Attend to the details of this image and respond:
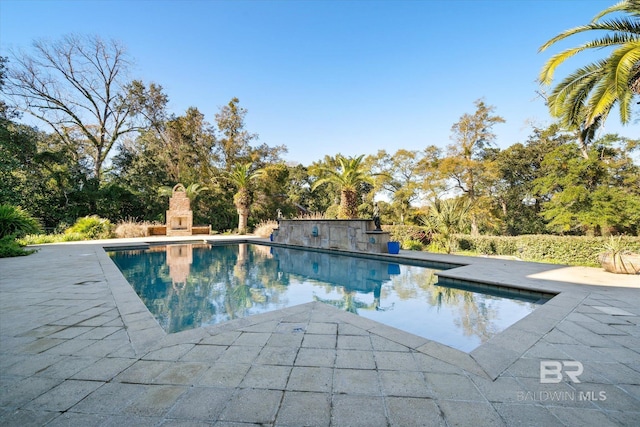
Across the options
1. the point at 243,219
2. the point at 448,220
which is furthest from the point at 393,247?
the point at 243,219

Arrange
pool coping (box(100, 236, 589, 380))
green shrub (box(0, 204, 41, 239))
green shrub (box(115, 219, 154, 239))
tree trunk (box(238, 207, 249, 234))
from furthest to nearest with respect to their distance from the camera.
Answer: tree trunk (box(238, 207, 249, 234))
green shrub (box(115, 219, 154, 239))
green shrub (box(0, 204, 41, 239))
pool coping (box(100, 236, 589, 380))

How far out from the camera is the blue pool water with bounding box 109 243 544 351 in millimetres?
3953

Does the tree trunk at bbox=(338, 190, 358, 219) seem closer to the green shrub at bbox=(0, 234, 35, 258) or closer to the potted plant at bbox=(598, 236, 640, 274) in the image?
the potted plant at bbox=(598, 236, 640, 274)

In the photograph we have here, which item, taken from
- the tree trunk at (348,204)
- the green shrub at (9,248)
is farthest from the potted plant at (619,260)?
the green shrub at (9,248)

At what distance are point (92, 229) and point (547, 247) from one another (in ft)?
64.1

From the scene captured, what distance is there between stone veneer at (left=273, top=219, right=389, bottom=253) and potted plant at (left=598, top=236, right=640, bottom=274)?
5.50 meters

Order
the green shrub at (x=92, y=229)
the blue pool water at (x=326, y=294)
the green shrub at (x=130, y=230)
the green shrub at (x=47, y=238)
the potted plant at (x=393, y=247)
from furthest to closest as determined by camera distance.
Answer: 1. the green shrub at (x=130, y=230)
2. the green shrub at (x=92, y=229)
3. the green shrub at (x=47, y=238)
4. the potted plant at (x=393, y=247)
5. the blue pool water at (x=326, y=294)

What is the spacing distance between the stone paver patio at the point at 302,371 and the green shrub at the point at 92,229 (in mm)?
13063

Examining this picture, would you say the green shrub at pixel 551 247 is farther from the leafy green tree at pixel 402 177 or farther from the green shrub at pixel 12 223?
the green shrub at pixel 12 223

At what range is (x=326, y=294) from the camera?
5613mm

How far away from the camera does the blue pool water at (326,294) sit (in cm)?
395

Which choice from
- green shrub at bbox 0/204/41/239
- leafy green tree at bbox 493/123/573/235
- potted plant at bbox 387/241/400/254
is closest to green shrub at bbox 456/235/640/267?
potted plant at bbox 387/241/400/254

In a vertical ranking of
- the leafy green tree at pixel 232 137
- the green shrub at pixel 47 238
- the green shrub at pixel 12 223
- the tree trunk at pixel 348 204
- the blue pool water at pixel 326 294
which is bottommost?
the blue pool water at pixel 326 294

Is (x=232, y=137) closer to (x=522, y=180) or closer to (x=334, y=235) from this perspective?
(x=334, y=235)
